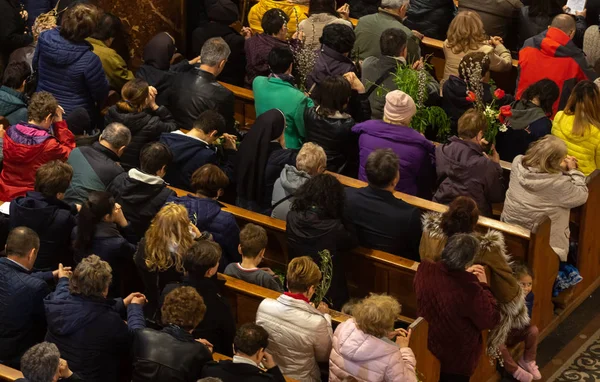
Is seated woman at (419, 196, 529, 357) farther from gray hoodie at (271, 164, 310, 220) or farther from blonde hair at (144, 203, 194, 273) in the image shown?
blonde hair at (144, 203, 194, 273)

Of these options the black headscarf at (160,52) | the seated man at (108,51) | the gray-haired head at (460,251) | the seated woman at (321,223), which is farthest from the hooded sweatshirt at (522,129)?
the seated man at (108,51)

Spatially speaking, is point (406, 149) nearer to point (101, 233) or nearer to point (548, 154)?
point (548, 154)

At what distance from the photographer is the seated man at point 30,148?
8344mm

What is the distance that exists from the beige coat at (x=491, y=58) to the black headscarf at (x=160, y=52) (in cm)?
214

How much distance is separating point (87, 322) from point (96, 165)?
5.17 feet

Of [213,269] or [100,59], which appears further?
[100,59]

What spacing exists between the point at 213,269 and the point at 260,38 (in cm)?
337

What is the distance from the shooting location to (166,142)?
27.9ft

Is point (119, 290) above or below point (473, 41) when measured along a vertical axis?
below

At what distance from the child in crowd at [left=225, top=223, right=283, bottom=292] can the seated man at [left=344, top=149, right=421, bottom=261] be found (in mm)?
662

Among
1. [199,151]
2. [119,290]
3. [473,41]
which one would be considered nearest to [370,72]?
[473,41]

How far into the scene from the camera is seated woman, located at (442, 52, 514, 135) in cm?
898

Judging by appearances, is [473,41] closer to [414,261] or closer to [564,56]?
[564,56]

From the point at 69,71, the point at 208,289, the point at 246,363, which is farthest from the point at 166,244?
the point at 69,71
